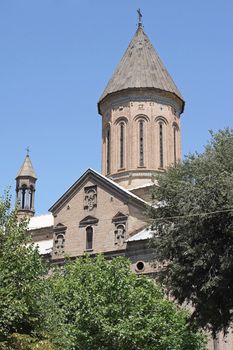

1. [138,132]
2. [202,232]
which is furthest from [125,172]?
[202,232]

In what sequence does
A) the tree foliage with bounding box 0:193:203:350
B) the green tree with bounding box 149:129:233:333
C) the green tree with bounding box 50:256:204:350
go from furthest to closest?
the green tree with bounding box 50:256:204:350 < the green tree with bounding box 149:129:233:333 < the tree foliage with bounding box 0:193:203:350

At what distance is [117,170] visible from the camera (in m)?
44.3

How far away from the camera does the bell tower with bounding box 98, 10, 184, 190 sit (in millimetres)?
43938

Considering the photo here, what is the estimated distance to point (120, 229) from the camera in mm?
38438

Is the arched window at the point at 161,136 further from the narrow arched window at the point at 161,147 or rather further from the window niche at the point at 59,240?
the window niche at the point at 59,240

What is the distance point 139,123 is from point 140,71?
4670mm

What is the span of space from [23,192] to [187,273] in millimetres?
36560

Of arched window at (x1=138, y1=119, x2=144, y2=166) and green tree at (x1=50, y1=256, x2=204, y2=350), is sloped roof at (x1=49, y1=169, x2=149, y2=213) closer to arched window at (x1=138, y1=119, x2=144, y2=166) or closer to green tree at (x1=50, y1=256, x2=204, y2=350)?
arched window at (x1=138, y1=119, x2=144, y2=166)


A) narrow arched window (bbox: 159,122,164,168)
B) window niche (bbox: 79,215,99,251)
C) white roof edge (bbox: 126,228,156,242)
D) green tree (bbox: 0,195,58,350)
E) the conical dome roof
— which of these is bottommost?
green tree (bbox: 0,195,58,350)

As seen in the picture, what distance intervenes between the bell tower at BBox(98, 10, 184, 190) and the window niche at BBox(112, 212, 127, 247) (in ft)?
15.6

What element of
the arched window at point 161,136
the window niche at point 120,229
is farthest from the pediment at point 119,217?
the arched window at point 161,136

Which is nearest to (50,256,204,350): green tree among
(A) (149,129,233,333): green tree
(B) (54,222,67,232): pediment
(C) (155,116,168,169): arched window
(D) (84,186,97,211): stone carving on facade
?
(A) (149,129,233,333): green tree

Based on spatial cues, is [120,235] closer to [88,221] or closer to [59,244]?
[88,221]

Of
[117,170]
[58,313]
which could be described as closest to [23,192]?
[117,170]
